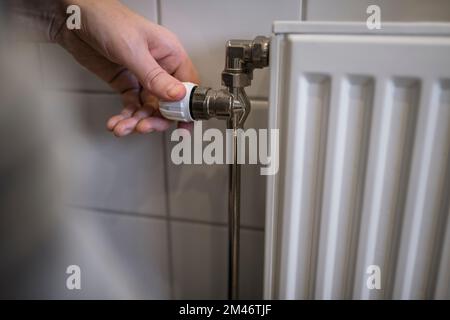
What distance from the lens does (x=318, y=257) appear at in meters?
0.41

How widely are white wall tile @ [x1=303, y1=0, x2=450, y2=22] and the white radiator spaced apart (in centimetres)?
11

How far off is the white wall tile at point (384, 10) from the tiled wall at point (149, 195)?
0.10 m

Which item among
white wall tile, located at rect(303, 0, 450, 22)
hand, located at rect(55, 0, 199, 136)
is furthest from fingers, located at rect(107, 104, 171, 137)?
white wall tile, located at rect(303, 0, 450, 22)

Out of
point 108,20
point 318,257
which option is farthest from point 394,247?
point 108,20

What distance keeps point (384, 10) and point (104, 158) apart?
431mm

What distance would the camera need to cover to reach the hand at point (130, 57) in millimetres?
406

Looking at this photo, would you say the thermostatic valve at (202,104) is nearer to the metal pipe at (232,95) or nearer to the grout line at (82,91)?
the metal pipe at (232,95)

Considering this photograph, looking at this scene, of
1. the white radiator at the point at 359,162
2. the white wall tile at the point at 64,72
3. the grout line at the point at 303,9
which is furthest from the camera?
the white wall tile at the point at 64,72

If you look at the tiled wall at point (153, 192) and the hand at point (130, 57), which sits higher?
the hand at point (130, 57)

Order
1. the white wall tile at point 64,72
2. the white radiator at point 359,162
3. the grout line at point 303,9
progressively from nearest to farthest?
the white radiator at point 359,162 → the grout line at point 303,9 → the white wall tile at point 64,72

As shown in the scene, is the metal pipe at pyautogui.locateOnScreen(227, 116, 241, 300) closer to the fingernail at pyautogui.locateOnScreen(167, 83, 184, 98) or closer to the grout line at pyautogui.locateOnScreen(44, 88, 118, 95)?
the fingernail at pyautogui.locateOnScreen(167, 83, 184, 98)

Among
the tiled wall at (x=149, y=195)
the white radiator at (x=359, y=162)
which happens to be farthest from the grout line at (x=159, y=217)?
the white radiator at (x=359, y=162)

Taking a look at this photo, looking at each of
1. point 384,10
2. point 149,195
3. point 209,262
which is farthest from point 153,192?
point 384,10

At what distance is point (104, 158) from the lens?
1.94 feet
